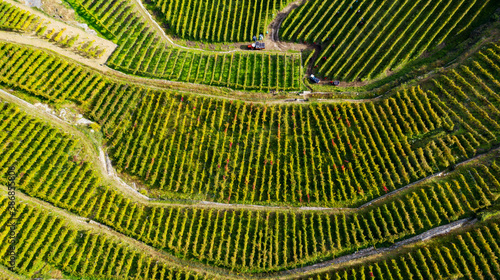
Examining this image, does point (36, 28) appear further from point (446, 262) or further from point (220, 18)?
point (446, 262)

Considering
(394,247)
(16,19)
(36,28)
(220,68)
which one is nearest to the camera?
(394,247)

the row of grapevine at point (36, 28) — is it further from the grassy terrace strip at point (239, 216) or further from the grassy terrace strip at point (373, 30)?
the grassy terrace strip at point (373, 30)

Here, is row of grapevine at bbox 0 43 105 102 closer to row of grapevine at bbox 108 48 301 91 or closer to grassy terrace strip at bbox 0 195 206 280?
row of grapevine at bbox 108 48 301 91

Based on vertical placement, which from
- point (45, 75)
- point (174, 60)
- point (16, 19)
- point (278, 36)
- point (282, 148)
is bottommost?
point (45, 75)

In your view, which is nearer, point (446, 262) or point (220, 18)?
point (446, 262)

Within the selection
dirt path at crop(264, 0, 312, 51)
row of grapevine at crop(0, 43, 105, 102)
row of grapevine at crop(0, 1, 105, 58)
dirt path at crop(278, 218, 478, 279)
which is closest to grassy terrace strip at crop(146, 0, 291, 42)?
dirt path at crop(264, 0, 312, 51)

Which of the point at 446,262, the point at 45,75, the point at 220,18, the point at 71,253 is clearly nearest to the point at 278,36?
the point at 220,18

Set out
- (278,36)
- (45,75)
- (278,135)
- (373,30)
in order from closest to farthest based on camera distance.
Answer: (278,135), (45,75), (373,30), (278,36)
